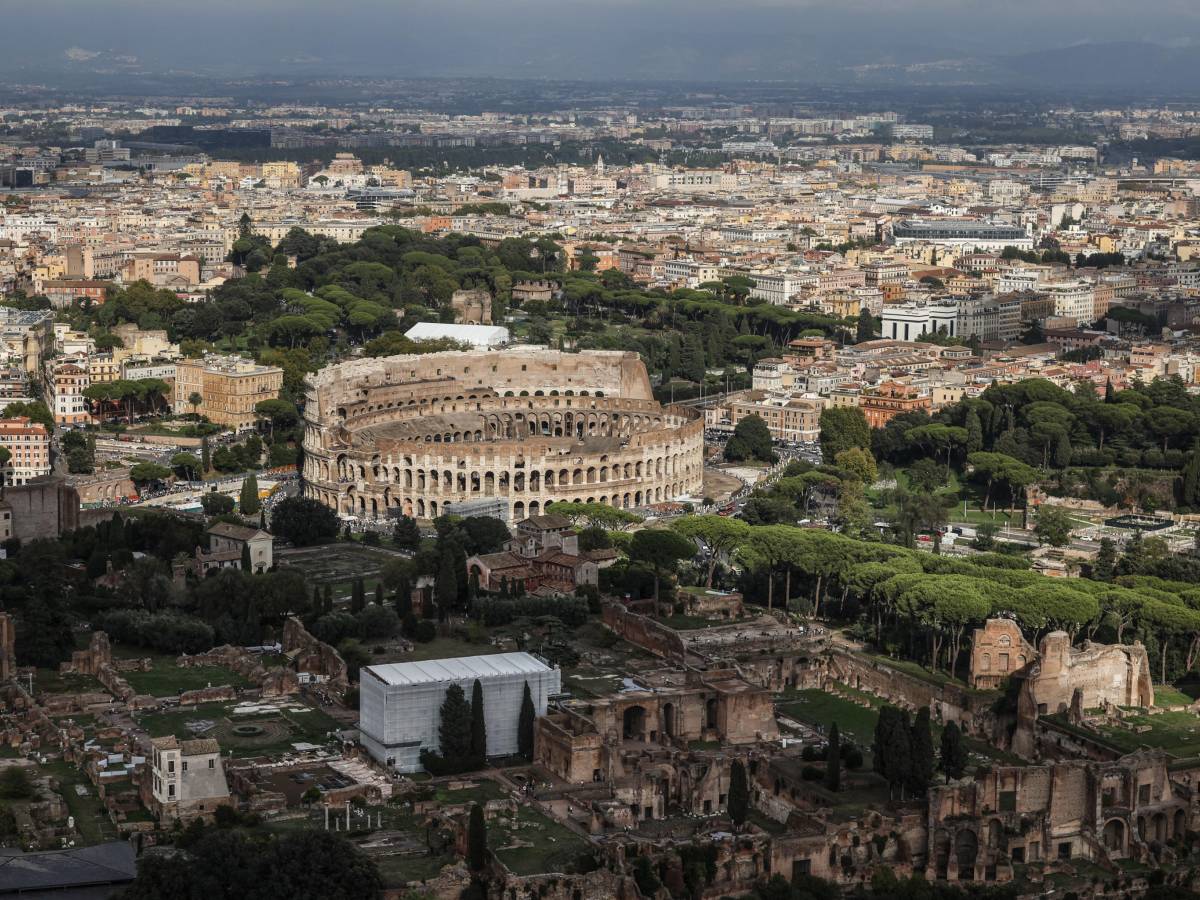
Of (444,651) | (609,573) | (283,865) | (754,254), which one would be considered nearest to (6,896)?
(283,865)

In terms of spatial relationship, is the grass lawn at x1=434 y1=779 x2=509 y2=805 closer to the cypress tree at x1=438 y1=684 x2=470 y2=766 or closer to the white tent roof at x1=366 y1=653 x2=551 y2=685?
the cypress tree at x1=438 y1=684 x2=470 y2=766

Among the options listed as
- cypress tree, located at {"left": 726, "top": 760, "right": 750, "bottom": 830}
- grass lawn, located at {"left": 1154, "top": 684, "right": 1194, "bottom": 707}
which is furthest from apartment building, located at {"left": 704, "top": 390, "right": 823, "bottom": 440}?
cypress tree, located at {"left": 726, "top": 760, "right": 750, "bottom": 830}

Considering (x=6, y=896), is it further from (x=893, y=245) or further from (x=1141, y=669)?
(x=893, y=245)

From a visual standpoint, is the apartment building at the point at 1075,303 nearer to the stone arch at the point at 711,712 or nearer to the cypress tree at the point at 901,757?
the stone arch at the point at 711,712

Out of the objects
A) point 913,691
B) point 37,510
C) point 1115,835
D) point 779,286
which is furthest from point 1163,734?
point 779,286

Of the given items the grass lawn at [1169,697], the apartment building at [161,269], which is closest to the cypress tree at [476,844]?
the grass lawn at [1169,697]

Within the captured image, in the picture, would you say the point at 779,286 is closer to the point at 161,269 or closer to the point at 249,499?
the point at 161,269

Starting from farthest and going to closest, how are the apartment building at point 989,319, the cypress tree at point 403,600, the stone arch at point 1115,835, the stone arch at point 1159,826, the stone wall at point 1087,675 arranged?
the apartment building at point 989,319
the cypress tree at point 403,600
the stone wall at point 1087,675
the stone arch at point 1159,826
the stone arch at point 1115,835
